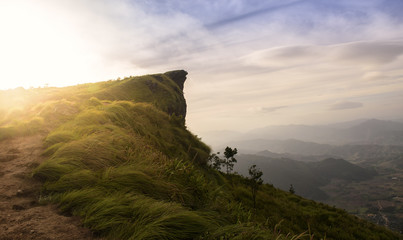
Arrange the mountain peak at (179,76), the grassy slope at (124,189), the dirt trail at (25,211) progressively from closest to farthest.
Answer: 1. the dirt trail at (25,211)
2. the grassy slope at (124,189)
3. the mountain peak at (179,76)

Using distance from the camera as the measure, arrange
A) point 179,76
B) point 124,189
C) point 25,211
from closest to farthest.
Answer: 1. point 25,211
2. point 124,189
3. point 179,76

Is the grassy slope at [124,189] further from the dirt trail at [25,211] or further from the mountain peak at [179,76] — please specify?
the mountain peak at [179,76]

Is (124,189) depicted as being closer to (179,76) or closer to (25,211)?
(25,211)

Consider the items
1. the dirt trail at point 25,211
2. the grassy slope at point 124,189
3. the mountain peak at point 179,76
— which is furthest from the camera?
the mountain peak at point 179,76

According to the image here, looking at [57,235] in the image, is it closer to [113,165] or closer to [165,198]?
[165,198]

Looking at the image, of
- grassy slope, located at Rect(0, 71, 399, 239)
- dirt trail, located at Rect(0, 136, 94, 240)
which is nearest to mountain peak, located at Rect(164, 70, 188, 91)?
grassy slope, located at Rect(0, 71, 399, 239)

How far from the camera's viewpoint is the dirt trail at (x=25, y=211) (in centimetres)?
305

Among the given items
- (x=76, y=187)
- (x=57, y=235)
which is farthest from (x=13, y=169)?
(x=57, y=235)

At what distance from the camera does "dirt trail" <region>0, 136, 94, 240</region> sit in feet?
10.0

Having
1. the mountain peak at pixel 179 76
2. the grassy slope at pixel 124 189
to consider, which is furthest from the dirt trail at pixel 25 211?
the mountain peak at pixel 179 76

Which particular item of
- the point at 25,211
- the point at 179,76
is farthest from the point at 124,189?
the point at 179,76

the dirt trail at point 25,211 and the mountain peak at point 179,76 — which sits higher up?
the mountain peak at point 179,76

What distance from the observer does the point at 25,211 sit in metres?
3.66

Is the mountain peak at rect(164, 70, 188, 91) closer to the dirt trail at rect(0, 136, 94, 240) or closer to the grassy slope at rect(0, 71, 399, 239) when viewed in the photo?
the grassy slope at rect(0, 71, 399, 239)
